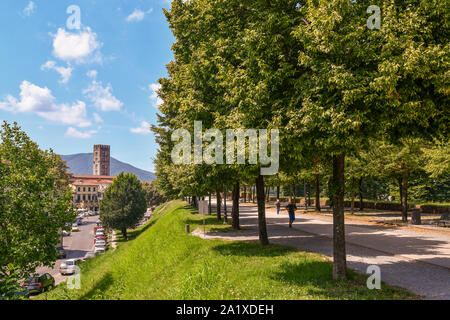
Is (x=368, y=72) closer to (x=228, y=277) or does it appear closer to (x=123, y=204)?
(x=228, y=277)

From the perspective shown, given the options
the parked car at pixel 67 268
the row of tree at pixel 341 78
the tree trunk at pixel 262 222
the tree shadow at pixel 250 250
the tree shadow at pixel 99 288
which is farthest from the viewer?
the parked car at pixel 67 268

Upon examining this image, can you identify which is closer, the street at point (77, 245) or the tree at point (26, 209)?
the tree at point (26, 209)

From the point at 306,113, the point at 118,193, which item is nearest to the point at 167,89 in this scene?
the point at 306,113

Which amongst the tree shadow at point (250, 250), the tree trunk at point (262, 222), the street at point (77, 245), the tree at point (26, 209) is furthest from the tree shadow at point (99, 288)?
the street at point (77, 245)

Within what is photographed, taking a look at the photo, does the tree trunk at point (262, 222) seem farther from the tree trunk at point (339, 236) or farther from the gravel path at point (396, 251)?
the tree trunk at point (339, 236)

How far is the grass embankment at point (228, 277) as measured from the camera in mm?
8422

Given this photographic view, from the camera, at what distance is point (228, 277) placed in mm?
10547

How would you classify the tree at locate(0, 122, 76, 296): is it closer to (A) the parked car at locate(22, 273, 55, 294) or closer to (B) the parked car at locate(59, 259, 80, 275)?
(A) the parked car at locate(22, 273, 55, 294)

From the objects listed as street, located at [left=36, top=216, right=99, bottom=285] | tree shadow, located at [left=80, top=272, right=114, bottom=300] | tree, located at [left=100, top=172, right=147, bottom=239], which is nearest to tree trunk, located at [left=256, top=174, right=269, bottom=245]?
tree shadow, located at [left=80, top=272, right=114, bottom=300]

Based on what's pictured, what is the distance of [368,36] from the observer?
7586mm

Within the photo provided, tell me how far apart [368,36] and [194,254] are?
1243 cm

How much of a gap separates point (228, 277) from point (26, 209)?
1184cm
